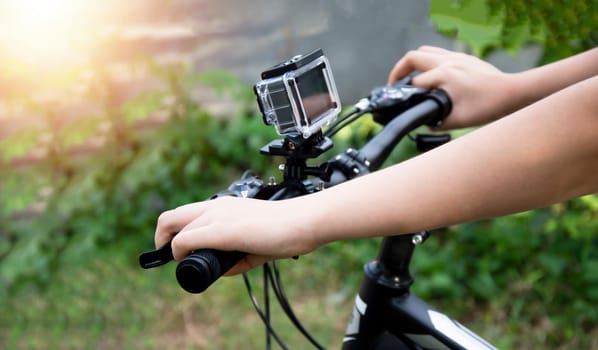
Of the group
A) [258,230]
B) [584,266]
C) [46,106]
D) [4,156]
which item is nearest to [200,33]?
[46,106]

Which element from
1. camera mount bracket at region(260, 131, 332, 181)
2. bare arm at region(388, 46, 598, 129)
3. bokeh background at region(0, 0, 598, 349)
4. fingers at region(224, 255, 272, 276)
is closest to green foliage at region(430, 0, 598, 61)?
bare arm at region(388, 46, 598, 129)

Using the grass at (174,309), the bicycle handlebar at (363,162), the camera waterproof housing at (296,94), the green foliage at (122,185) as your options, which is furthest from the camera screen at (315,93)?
the green foliage at (122,185)

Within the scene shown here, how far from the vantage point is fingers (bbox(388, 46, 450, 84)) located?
1.33 metres

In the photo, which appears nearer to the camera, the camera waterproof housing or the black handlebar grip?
the black handlebar grip

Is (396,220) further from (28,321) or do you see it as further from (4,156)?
(4,156)

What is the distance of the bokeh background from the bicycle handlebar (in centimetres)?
160

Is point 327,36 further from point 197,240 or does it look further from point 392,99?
point 197,240

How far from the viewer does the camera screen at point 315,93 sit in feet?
3.07

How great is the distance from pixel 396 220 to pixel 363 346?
541mm

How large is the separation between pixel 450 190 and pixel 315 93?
30cm

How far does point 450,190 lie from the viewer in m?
0.75

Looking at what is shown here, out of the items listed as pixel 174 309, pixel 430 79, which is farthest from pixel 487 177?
pixel 174 309

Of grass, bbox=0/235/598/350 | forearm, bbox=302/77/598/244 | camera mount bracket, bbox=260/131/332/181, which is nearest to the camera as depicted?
forearm, bbox=302/77/598/244

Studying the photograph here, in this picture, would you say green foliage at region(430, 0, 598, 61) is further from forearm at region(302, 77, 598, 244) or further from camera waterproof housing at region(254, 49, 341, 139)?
forearm at region(302, 77, 598, 244)
